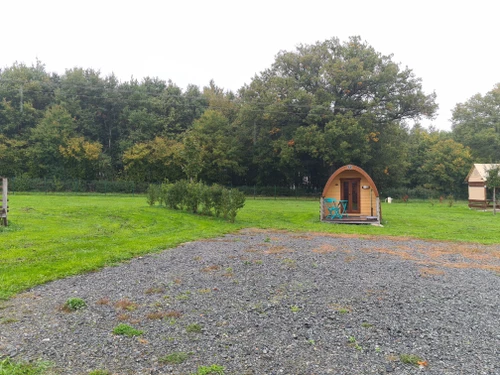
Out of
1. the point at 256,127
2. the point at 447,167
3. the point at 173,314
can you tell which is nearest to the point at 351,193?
the point at 173,314

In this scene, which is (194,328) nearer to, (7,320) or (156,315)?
(156,315)

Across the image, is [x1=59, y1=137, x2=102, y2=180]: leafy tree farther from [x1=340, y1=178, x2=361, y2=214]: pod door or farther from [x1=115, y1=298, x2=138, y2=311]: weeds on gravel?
[x1=115, y1=298, x2=138, y2=311]: weeds on gravel

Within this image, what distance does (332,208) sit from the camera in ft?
60.5

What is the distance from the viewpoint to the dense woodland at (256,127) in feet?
113

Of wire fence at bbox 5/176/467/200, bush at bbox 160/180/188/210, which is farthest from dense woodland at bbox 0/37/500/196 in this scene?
bush at bbox 160/180/188/210

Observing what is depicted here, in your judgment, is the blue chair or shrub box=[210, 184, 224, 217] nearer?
shrub box=[210, 184, 224, 217]

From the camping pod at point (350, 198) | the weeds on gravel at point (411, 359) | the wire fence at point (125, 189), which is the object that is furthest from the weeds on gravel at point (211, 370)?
the wire fence at point (125, 189)

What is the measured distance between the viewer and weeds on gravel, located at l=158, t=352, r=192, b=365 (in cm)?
336

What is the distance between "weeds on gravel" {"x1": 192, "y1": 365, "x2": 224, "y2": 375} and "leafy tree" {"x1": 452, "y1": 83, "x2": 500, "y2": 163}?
5477 centimetres

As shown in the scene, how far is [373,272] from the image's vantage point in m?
6.90

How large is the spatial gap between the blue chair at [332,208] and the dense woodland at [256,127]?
1395 centimetres

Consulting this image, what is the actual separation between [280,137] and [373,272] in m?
30.9

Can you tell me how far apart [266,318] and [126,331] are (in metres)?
1.64

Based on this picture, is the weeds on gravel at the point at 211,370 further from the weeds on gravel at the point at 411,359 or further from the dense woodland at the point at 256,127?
the dense woodland at the point at 256,127
